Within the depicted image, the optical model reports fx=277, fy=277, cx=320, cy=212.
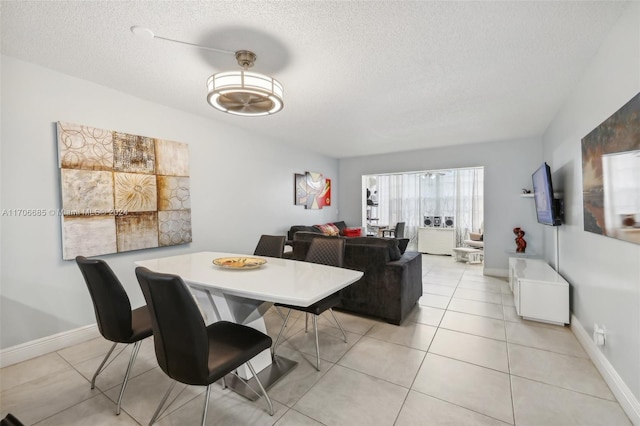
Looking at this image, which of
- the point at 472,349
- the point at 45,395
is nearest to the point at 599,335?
the point at 472,349

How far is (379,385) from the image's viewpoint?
1969 millimetres

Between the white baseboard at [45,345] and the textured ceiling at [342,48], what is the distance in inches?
94.4

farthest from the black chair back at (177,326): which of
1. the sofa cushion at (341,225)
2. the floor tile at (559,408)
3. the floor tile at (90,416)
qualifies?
the sofa cushion at (341,225)

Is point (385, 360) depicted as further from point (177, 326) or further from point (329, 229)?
point (329, 229)

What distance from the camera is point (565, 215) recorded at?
3.15m

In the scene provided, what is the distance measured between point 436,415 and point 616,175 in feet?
6.13

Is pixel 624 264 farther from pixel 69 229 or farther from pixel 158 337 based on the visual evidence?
pixel 69 229

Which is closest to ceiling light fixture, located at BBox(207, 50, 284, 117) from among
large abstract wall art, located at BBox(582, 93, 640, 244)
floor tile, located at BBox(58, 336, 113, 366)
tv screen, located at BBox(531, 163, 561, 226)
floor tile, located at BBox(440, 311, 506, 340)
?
large abstract wall art, located at BBox(582, 93, 640, 244)

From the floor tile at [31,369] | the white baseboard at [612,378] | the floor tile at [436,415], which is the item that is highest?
the white baseboard at [612,378]

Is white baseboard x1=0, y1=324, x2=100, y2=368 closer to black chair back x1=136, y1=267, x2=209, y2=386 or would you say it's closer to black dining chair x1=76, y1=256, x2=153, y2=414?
black dining chair x1=76, y1=256, x2=153, y2=414

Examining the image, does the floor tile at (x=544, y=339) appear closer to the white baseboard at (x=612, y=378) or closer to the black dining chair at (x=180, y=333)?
the white baseboard at (x=612, y=378)

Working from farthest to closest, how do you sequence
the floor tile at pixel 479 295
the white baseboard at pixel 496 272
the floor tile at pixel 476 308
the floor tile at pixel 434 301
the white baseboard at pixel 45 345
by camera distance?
the white baseboard at pixel 496 272 → the floor tile at pixel 479 295 → the floor tile at pixel 434 301 → the floor tile at pixel 476 308 → the white baseboard at pixel 45 345

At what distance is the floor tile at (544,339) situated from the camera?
244cm

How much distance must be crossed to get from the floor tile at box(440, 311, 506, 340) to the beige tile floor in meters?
0.02
